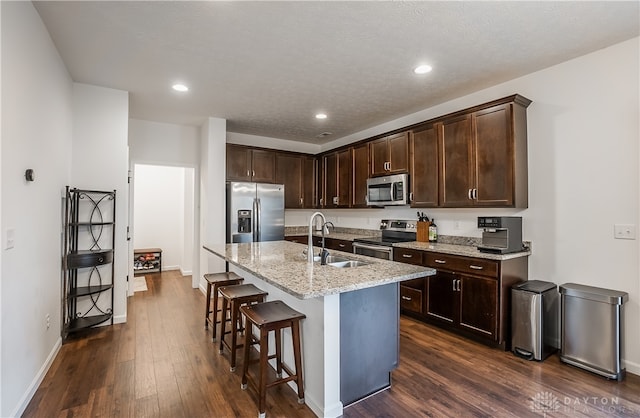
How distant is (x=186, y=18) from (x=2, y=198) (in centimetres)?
161

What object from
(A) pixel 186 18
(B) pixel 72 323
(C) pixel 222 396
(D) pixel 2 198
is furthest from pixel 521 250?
(B) pixel 72 323

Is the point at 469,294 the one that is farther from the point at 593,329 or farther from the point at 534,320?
the point at 593,329

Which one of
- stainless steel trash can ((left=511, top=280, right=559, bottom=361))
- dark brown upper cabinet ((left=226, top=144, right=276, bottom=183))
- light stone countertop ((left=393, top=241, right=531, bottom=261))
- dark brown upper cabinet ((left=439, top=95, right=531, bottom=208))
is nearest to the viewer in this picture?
stainless steel trash can ((left=511, top=280, right=559, bottom=361))

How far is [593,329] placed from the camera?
2.51 meters

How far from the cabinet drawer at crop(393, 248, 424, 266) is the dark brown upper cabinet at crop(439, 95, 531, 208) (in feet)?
2.18

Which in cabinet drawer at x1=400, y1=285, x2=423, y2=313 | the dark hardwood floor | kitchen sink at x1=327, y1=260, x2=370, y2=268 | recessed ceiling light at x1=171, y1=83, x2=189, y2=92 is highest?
recessed ceiling light at x1=171, y1=83, x2=189, y2=92

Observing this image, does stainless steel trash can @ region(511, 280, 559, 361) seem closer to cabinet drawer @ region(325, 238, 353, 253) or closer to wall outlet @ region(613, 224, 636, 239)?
wall outlet @ region(613, 224, 636, 239)

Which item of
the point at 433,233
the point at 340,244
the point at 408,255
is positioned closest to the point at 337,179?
the point at 340,244

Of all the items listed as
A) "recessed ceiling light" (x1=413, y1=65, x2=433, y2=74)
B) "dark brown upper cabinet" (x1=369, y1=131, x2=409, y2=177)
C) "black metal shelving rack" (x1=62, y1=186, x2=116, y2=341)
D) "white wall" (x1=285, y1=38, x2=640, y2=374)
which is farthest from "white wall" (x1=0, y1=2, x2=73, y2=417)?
"white wall" (x1=285, y1=38, x2=640, y2=374)

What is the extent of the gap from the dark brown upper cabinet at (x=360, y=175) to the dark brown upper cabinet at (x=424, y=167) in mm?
907

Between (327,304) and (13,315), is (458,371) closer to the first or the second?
(327,304)

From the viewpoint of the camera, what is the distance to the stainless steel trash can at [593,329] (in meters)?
2.42

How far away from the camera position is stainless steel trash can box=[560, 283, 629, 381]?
242cm

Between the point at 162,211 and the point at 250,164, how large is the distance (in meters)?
2.79
